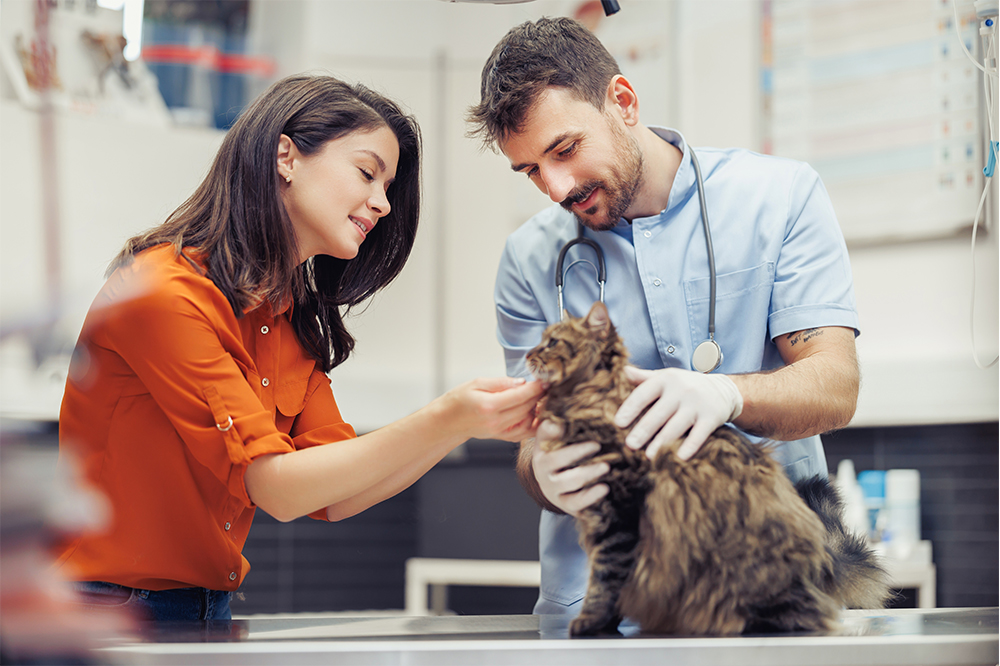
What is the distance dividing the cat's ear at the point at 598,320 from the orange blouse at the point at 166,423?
16.4 inches

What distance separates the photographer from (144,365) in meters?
1.00

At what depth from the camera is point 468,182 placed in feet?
8.79

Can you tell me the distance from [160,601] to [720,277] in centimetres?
102

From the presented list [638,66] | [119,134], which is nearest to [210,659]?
[119,134]

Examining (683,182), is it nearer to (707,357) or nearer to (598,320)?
(707,357)

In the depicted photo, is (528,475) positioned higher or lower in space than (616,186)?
lower

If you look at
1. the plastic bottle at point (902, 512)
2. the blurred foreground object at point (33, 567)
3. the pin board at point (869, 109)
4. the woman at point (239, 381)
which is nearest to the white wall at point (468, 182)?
the pin board at point (869, 109)

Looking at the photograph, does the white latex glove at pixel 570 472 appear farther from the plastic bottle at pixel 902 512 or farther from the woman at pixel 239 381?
the plastic bottle at pixel 902 512

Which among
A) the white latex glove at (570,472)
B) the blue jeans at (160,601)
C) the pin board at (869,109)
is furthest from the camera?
the pin board at (869,109)

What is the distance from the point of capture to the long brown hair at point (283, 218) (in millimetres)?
1098

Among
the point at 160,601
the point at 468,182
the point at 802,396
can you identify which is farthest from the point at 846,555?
the point at 468,182

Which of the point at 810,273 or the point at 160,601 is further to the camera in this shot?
the point at 810,273

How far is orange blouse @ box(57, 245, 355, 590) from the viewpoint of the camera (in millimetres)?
975

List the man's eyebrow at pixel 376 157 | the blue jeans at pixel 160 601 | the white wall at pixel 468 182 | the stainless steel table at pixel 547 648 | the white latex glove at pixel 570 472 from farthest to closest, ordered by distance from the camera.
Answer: the white wall at pixel 468 182
the man's eyebrow at pixel 376 157
the blue jeans at pixel 160 601
the white latex glove at pixel 570 472
the stainless steel table at pixel 547 648
